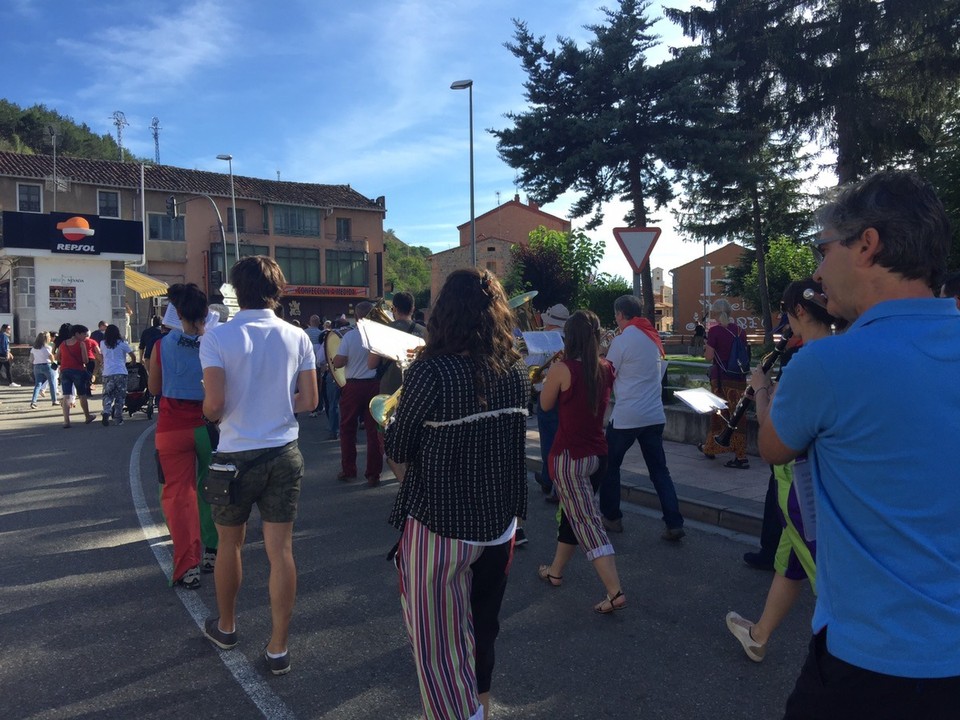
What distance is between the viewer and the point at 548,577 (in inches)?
186

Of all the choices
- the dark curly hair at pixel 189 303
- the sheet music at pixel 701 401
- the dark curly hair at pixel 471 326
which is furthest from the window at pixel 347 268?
the dark curly hair at pixel 471 326

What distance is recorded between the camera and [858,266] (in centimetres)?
150

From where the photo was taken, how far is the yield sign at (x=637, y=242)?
825 centimetres

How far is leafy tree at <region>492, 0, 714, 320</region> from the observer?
1730cm

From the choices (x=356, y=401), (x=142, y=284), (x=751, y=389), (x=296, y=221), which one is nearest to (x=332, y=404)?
Result: (x=356, y=401)

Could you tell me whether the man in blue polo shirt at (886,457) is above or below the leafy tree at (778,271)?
below

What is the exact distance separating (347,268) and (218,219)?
14.1 meters

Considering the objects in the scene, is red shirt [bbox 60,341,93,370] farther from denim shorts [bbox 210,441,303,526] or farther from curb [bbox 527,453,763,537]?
denim shorts [bbox 210,441,303,526]

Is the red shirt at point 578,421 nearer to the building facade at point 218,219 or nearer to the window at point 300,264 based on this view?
the building facade at point 218,219

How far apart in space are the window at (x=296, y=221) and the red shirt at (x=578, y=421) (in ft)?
154

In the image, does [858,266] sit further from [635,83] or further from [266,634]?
[635,83]

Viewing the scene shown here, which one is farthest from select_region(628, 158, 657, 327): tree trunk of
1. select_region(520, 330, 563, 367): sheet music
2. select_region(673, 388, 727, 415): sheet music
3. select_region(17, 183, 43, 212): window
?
select_region(17, 183, 43, 212): window

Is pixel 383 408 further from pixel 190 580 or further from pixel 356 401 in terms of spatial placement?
pixel 356 401

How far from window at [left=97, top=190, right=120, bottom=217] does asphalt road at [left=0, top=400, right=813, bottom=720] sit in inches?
1622
